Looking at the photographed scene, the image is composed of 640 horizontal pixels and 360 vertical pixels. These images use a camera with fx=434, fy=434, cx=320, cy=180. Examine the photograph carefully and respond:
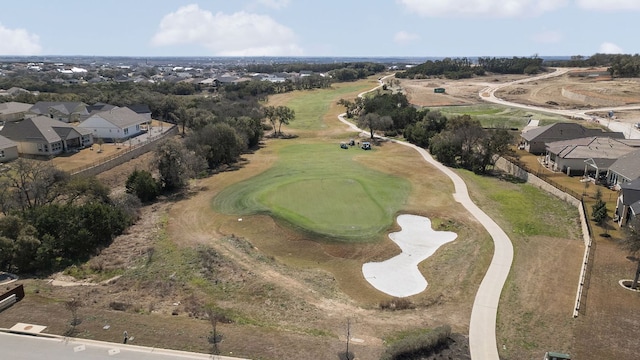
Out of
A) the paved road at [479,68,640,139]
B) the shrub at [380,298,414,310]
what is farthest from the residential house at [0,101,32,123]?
the paved road at [479,68,640,139]

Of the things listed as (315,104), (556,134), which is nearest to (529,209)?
(556,134)

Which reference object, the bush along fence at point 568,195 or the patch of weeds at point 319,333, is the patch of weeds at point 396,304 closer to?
the patch of weeds at point 319,333

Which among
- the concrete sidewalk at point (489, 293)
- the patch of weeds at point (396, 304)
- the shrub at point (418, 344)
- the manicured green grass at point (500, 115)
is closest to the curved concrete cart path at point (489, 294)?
the concrete sidewalk at point (489, 293)

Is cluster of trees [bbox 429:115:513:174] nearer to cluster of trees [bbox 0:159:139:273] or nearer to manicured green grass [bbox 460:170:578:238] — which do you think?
manicured green grass [bbox 460:170:578:238]

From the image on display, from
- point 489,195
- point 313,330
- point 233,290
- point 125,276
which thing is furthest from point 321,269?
point 489,195

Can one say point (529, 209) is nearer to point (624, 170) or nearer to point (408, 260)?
point (624, 170)

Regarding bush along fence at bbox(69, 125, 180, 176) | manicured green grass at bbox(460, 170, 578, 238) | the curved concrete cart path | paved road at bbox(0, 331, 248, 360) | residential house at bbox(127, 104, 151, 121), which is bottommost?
the curved concrete cart path
